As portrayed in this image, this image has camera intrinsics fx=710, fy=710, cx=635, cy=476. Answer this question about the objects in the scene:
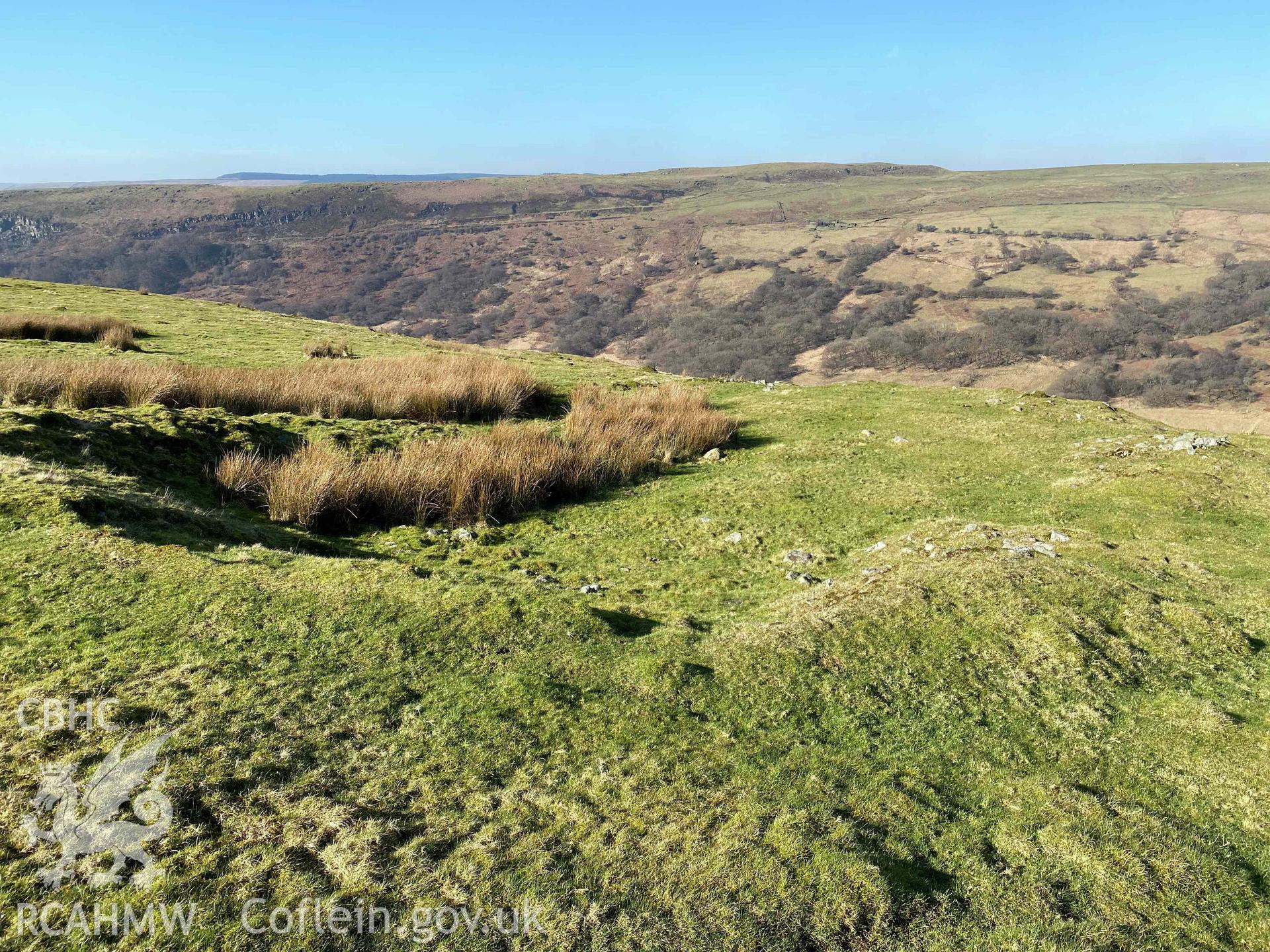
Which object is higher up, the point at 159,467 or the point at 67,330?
the point at 67,330

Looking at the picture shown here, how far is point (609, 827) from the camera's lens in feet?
11.6

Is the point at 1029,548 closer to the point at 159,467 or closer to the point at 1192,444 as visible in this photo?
the point at 1192,444

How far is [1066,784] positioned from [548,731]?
3201mm

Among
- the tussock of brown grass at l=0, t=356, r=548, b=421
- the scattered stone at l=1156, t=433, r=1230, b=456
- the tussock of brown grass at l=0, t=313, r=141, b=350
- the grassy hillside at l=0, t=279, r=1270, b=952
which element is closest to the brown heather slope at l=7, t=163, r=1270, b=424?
the scattered stone at l=1156, t=433, r=1230, b=456

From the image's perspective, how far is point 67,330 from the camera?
18.1m

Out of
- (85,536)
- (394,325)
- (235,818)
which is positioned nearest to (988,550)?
(235,818)

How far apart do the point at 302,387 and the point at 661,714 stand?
37.7 ft

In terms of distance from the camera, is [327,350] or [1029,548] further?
[327,350]

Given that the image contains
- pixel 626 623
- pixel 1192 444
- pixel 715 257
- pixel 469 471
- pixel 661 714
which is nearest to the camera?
pixel 661 714

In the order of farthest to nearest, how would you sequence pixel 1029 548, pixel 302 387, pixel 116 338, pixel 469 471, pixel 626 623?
pixel 116 338 → pixel 302 387 → pixel 469 471 → pixel 1029 548 → pixel 626 623

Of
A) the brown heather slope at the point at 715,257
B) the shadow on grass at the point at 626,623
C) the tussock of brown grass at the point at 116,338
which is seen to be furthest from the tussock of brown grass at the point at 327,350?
the brown heather slope at the point at 715,257

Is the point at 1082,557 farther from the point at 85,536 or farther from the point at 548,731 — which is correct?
the point at 85,536

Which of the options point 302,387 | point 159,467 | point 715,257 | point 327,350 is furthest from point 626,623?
point 715,257

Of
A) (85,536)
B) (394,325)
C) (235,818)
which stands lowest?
(394,325)
